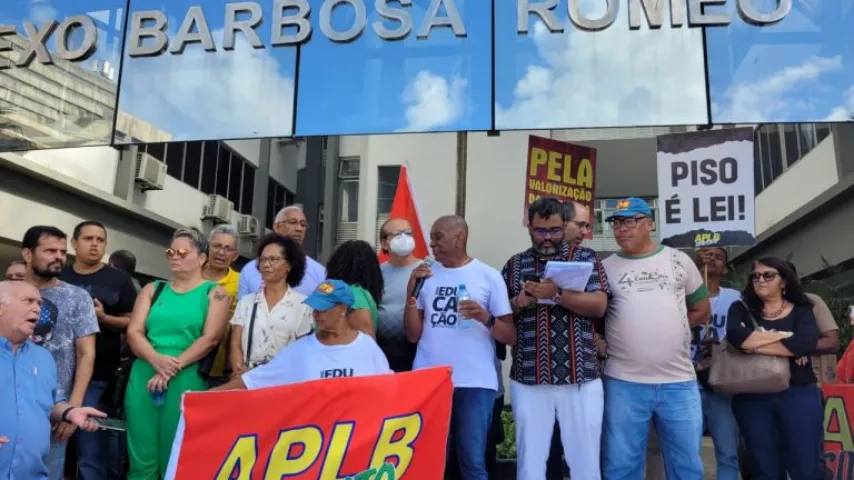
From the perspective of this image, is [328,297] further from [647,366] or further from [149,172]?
[149,172]

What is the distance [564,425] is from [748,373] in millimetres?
1214

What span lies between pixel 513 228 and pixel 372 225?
3130mm

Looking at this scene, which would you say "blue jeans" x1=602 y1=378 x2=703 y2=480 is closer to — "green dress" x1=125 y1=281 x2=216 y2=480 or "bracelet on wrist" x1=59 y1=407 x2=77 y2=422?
"green dress" x1=125 y1=281 x2=216 y2=480

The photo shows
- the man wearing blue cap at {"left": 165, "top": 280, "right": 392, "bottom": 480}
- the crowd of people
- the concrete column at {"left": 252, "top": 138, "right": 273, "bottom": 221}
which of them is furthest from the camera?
the concrete column at {"left": 252, "top": 138, "right": 273, "bottom": 221}

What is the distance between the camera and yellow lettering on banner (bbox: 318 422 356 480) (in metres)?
2.99

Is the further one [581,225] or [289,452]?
[581,225]

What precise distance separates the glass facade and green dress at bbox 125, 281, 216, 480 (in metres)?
1.82

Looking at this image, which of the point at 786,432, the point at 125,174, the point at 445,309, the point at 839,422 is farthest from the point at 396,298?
the point at 125,174

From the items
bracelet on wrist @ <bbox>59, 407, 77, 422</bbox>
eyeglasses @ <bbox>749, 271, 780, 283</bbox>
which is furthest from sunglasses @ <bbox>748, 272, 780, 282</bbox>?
bracelet on wrist @ <bbox>59, 407, 77, 422</bbox>

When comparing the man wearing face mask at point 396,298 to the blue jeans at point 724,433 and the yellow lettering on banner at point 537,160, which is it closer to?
the blue jeans at point 724,433

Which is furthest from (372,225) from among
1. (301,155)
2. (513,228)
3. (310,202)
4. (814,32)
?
(814,32)

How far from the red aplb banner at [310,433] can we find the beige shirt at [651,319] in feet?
3.75

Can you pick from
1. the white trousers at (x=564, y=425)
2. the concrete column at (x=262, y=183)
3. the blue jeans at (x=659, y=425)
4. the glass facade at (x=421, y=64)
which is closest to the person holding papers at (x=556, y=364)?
the white trousers at (x=564, y=425)

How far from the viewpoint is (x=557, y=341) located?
3396mm
